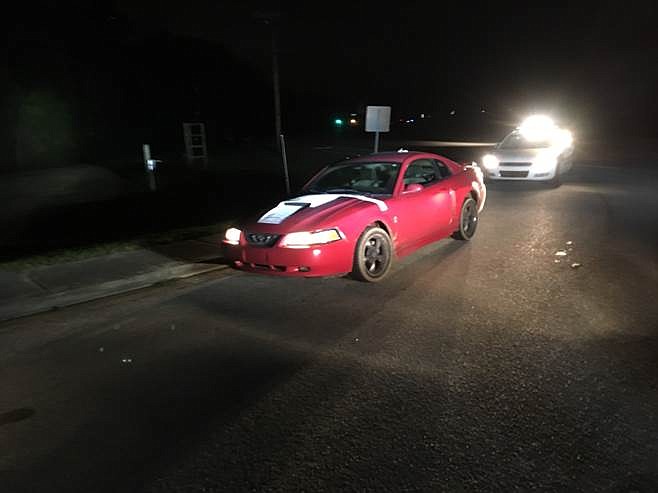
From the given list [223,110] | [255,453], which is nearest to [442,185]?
[255,453]

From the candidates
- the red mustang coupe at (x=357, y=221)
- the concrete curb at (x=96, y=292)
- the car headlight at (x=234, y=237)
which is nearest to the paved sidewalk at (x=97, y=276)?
the concrete curb at (x=96, y=292)

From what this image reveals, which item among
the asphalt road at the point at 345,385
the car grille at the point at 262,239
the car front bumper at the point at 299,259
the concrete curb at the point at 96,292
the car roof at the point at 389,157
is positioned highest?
the car roof at the point at 389,157

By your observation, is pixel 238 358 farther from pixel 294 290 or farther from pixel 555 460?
pixel 555 460

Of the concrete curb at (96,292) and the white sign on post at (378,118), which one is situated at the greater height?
the white sign on post at (378,118)

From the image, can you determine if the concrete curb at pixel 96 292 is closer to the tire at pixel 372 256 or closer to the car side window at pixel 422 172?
the tire at pixel 372 256

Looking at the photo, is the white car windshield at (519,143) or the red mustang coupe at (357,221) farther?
the white car windshield at (519,143)

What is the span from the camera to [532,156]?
43.9ft

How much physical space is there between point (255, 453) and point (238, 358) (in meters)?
1.27

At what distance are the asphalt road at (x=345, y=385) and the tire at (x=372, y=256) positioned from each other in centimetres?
18

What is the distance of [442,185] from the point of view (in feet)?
23.7

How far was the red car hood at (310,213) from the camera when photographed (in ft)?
18.4

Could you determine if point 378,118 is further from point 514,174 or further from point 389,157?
point 389,157

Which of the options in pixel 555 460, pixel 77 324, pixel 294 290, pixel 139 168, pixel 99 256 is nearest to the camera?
pixel 555 460

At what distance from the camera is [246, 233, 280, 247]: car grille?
564 centimetres
